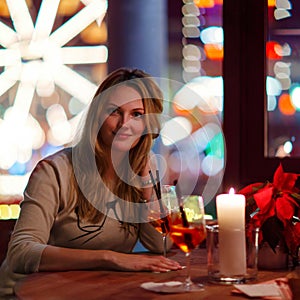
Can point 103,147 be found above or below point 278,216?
above

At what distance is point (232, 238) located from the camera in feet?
5.23

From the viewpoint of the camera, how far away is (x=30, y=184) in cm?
214

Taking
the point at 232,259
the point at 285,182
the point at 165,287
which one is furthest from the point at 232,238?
the point at 285,182

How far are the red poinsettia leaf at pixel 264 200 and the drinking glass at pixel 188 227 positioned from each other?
231 mm

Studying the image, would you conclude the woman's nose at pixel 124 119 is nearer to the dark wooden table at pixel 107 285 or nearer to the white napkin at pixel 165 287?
the dark wooden table at pixel 107 285

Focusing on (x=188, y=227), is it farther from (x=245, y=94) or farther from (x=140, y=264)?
(x=245, y=94)

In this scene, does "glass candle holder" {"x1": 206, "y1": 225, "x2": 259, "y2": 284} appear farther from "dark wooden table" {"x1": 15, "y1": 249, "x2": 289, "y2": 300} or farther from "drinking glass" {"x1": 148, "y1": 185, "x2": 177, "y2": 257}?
"drinking glass" {"x1": 148, "y1": 185, "x2": 177, "y2": 257}

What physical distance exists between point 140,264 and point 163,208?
0.15 meters

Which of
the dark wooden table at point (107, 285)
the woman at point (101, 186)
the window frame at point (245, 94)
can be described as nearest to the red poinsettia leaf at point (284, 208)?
the dark wooden table at point (107, 285)

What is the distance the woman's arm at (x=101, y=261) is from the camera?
1.75 metres

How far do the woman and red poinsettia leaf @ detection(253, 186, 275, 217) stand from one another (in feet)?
1.45

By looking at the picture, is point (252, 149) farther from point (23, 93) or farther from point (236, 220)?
point (236, 220)

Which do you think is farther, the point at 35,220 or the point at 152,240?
the point at 152,240

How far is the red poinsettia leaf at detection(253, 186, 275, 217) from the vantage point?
1.76 m
